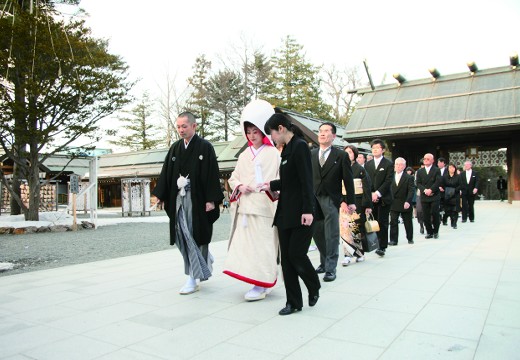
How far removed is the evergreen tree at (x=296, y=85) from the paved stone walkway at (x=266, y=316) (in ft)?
87.5

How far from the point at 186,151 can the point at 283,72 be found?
30.0 m

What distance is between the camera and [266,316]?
12.0 feet

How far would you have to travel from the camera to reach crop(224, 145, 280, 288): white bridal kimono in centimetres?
411

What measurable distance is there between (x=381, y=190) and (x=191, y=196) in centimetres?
356

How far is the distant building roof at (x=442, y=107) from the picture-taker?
16.2 m

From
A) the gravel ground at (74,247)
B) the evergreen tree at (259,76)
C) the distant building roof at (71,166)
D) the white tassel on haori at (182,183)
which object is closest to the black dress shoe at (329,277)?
the white tassel on haori at (182,183)

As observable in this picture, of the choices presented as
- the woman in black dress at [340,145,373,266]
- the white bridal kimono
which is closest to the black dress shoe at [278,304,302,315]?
the white bridal kimono

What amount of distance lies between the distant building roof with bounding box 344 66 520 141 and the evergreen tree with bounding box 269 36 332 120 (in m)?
12.3

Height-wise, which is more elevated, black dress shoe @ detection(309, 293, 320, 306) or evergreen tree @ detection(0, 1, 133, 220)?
evergreen tree @ detection(0, 1, 133, 220)

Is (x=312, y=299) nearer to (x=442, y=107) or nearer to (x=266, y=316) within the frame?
(x=266, y=316)

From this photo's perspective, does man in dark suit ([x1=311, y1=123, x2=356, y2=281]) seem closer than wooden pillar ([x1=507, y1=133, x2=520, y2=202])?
Yes

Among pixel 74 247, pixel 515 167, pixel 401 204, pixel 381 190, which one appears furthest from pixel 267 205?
pixel 515 167

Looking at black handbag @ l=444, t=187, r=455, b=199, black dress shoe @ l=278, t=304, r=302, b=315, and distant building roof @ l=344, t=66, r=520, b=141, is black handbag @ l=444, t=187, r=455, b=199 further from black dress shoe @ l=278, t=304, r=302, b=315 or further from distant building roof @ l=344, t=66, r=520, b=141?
black dress shoe @ l=278, t=304, r=302, b=315

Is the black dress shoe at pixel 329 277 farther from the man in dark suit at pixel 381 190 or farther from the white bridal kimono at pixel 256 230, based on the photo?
the man in dark suit at pixel 381 190
